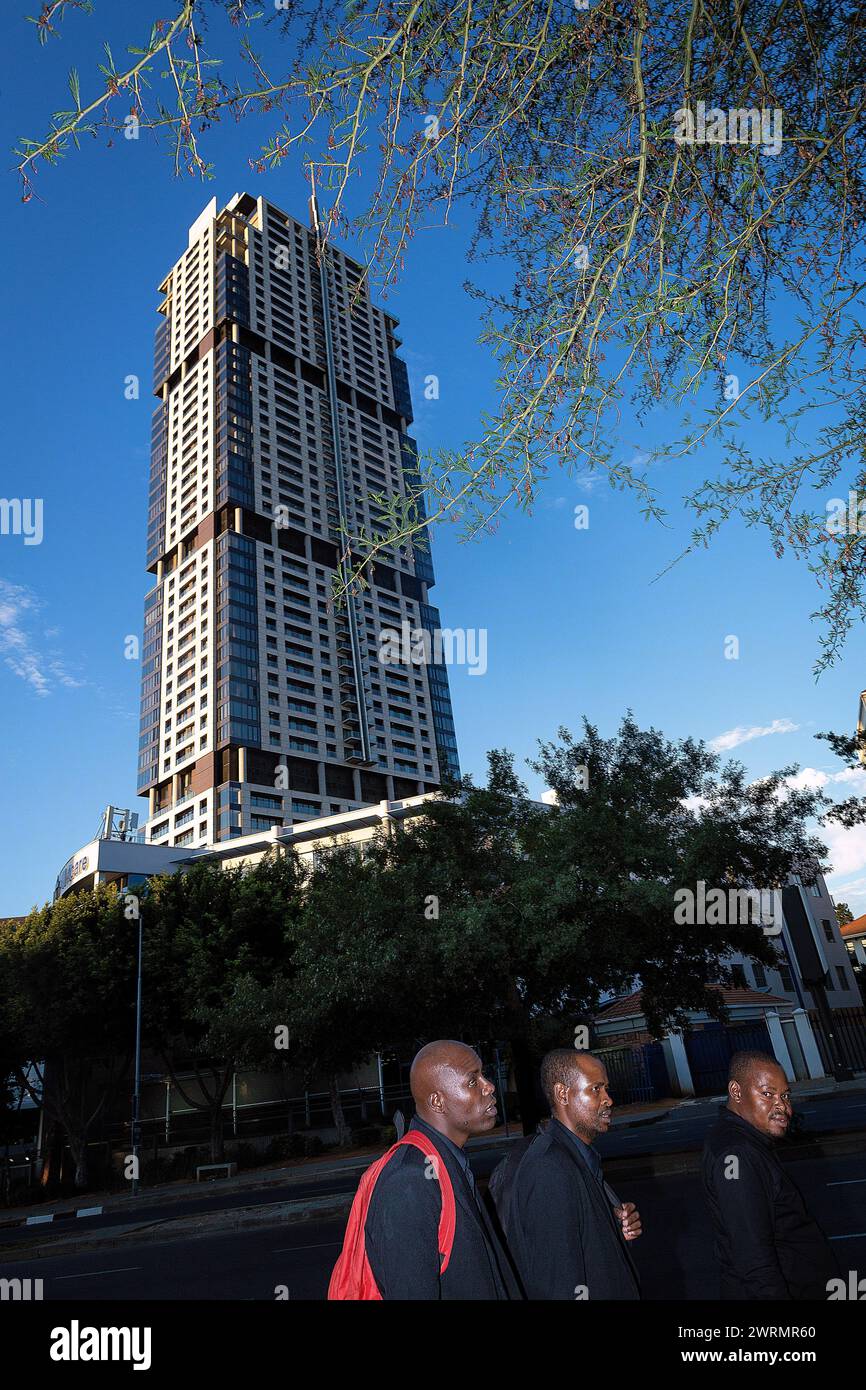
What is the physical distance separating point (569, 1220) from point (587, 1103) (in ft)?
1.76

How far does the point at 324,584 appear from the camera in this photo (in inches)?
4304

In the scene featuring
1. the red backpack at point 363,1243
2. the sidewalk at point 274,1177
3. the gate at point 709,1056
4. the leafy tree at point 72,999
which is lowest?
the sidewalk at point 274,1177

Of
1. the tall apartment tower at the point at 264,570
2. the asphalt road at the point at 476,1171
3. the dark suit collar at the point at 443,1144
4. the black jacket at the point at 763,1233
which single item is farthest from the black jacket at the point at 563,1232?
the tall apartment tower at the point at 264,570

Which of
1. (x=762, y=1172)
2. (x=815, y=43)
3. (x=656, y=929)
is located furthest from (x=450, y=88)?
(x=656, y=929)

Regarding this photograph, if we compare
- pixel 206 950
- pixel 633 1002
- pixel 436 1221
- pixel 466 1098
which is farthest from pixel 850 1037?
pixel 436 1221

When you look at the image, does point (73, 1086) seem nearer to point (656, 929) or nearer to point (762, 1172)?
point (656, 929)

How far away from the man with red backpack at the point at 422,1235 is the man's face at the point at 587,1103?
31.4 inches

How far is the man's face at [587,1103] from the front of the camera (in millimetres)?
3410

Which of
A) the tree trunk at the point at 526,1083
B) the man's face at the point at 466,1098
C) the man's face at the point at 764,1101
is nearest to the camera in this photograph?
the man's face at the point at 466,1098

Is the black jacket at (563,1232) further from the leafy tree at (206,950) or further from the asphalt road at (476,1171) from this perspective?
the leafy tree at (206,950)

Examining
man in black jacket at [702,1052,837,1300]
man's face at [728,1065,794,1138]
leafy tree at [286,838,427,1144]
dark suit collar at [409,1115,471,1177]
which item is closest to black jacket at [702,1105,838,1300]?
man in black jacket at [702,1052,837,1300]

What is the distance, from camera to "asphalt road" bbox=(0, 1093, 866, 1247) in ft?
51.7

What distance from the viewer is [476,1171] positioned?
1662 centimetres
